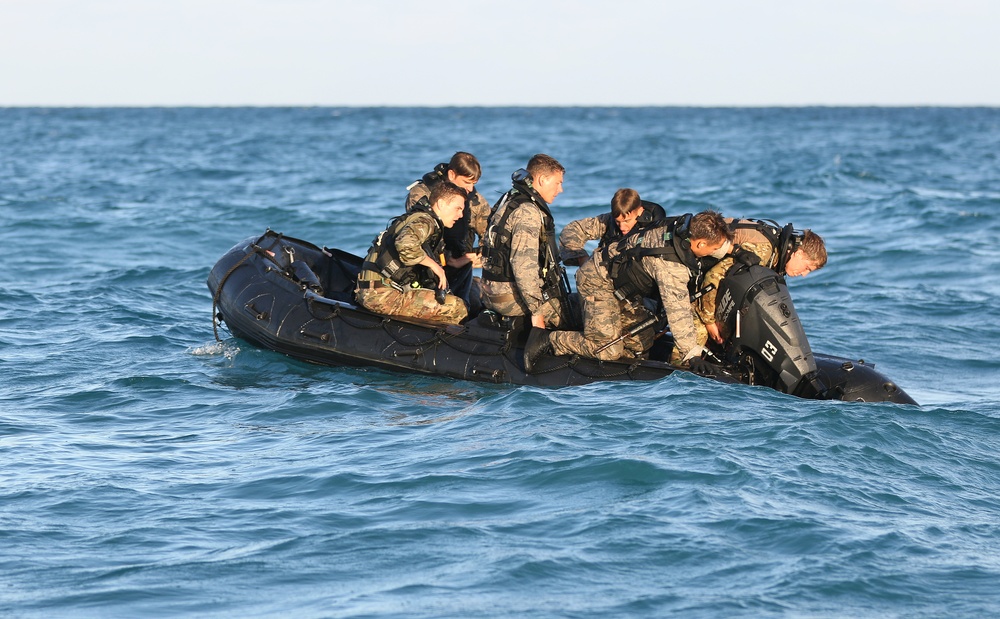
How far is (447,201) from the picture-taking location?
780cm

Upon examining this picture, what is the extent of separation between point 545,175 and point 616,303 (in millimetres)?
1006

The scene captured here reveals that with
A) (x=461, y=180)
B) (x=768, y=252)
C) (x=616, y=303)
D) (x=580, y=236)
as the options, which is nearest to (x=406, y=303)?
(x=461, y=180)

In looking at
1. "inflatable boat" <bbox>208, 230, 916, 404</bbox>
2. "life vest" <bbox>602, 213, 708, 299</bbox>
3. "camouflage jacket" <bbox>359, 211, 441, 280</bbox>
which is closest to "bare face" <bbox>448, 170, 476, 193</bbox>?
"camouflage jacket" <bbox>359, 211, 441, 280</bbox>

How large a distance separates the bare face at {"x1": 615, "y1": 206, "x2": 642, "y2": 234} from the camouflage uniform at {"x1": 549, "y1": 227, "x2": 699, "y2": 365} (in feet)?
1.01

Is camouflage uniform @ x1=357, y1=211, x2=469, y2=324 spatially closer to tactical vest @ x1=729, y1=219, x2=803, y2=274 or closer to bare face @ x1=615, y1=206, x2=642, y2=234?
bare face @ x1=615, y1=206, x2=642, y2=234

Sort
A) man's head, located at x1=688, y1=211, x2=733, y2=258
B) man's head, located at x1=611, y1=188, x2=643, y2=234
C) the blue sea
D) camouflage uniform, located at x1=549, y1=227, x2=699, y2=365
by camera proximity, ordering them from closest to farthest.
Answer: the blue sea → man's head, located at x1=688, y1=211, x2=733, y2=258 → camouflage uniform, located at x1=549, y1=227, x2=699, y2=365 → man's head, located at x1=611, y1=188, x2=643, y2=234

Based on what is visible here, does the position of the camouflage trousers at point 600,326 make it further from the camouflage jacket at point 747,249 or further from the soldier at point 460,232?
the soldier at point 460,232

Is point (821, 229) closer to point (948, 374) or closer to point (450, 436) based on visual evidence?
point (948, 374)

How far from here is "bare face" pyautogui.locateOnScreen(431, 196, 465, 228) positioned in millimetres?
7805

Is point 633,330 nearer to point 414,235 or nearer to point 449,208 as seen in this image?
point 449,208

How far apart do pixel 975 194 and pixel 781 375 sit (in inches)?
753

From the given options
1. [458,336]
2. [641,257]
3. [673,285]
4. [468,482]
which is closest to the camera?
[468,482]

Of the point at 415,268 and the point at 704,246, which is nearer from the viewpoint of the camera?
the point at 704,246

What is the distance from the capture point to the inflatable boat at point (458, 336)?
7.13 meters
